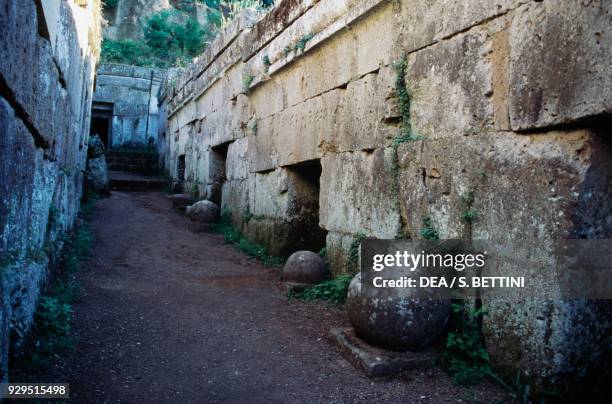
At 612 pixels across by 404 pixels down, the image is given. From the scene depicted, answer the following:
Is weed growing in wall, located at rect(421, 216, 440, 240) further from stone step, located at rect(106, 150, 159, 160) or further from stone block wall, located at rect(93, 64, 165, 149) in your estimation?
stone block wall, located at rect(93, 64, 165, 149)

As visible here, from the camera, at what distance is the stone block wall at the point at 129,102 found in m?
15.4

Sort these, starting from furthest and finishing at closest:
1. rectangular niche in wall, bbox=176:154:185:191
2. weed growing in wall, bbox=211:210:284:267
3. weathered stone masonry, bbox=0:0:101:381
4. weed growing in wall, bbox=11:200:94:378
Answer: rectangular niche in wall, bbox=176:154:185:191 < weed growing in wall, bbox=211:210:284:267 < weed growing in wall, bbox=11:200:94:378 < weathered stone masonry, bbox=0:0:101:381

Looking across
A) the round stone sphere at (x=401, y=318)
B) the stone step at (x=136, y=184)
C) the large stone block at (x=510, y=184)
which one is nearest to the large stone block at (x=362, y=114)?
the large stone block at (x=510, y=184)

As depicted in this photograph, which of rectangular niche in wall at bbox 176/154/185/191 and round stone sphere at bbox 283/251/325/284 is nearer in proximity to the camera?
round stone sphere at bbox 283/251/325/284

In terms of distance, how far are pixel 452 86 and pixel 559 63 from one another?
34.8 inches

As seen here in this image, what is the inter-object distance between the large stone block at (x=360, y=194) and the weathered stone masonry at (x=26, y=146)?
2655mm

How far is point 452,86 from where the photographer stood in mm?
3328

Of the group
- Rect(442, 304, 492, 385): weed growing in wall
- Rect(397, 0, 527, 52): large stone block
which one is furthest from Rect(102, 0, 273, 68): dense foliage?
Rect(442, 304, 492, 385): weed growing in wall

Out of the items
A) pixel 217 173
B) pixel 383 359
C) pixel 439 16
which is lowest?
pixel 383 359

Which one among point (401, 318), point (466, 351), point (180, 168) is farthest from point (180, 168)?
point (466, 351)

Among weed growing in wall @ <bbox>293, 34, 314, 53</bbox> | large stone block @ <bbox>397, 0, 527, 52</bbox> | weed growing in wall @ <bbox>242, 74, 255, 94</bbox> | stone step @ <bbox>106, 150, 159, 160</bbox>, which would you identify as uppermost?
weed growing in wall @ <bbox>293, 34, 314, 53</bbox>

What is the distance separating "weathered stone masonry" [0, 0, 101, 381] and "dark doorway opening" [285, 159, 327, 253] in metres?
2.81

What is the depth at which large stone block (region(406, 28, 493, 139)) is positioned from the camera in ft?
10.1

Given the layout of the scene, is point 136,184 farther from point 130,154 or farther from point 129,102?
point 129,102
